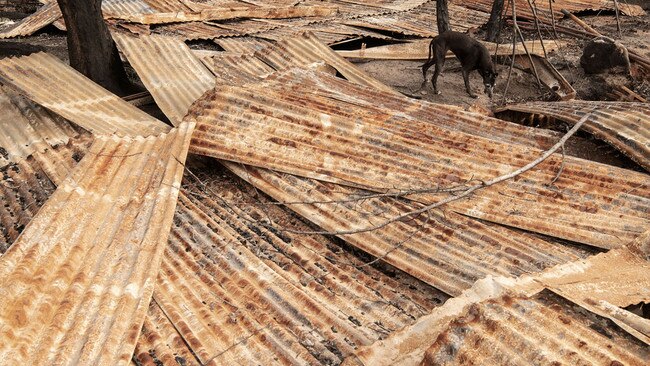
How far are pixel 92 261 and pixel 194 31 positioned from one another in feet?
23.9

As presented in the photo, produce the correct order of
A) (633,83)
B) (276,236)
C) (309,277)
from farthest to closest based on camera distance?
1. (633,83)
2. (276,236)
3. (309,277)

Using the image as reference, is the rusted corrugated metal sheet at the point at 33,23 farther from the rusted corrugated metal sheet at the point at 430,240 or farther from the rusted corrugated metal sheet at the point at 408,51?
the rusted corrugated metal sheet at the point at 430,240

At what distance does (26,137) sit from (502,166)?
434cm

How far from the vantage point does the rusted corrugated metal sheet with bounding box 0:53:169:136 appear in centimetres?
577

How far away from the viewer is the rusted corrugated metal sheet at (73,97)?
227 inches

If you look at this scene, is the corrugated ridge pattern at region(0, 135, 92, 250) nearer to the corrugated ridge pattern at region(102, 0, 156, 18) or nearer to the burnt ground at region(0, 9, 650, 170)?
the burnt ground at region(0, 9, 650, 170)

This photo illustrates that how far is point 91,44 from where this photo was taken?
762cm

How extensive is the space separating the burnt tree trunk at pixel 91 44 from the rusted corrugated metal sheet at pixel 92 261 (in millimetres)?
3331

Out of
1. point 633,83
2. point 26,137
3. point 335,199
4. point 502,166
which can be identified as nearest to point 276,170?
point 335,199

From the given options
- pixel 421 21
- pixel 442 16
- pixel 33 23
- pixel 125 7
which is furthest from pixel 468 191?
pixel 33 23

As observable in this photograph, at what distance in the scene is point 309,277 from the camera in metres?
3.70

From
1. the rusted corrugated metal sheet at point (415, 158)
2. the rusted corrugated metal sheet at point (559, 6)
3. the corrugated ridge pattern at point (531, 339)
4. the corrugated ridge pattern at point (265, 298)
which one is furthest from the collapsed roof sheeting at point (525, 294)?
the rusted corrugated metal sheet at point (559, 6)

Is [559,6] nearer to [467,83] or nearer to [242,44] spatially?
[467,83]

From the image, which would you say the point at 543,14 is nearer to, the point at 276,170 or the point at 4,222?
the point at 276,170
